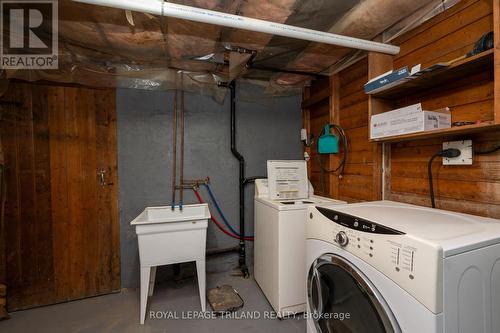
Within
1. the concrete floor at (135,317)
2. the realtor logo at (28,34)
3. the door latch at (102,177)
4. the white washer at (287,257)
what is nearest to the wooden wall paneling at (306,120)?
the white washer at (287,257)

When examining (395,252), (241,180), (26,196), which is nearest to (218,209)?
(241,180)

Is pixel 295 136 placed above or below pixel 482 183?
above

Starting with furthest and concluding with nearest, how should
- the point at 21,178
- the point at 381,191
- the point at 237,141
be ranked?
1. the point at 237,141
2. the point at 21,178
3. the point at 381,191

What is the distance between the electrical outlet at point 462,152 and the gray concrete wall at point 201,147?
1.40 m

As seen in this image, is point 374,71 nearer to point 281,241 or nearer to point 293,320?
point 281,241

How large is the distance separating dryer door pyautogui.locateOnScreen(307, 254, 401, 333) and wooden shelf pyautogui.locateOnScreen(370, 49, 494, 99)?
3.31 ft

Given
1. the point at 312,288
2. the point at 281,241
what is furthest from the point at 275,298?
the point at 312,288

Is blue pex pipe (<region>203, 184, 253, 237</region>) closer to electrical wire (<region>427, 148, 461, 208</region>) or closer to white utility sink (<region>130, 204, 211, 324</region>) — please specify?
white utility sink (<region>130, 204, 211, 324</region>)

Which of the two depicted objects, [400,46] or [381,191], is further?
[381,191]

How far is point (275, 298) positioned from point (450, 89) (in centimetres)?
168

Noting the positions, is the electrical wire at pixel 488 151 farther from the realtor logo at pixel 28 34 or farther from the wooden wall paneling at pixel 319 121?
the realtor logo at pixel 28 34

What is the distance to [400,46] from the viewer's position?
141 centimetres

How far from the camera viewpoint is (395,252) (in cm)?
70

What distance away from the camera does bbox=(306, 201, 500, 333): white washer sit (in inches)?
24.1
